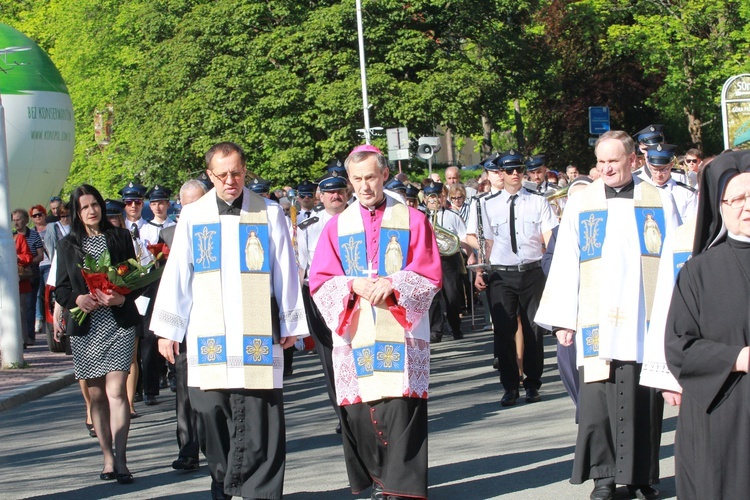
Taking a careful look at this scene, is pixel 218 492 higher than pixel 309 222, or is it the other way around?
pixel 309 222

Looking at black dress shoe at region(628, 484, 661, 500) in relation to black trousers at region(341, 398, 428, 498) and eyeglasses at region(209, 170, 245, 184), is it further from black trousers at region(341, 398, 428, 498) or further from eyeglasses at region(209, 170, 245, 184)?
eyeglasses at region(209, 170, 245, 184)

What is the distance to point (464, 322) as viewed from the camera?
67.2 feet

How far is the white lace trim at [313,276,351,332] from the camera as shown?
738 centimetres

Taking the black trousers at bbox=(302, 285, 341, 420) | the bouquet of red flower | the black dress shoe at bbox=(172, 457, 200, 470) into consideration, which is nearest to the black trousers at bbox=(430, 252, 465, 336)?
the black trousers at bbox=(302, 285, 341, 420)

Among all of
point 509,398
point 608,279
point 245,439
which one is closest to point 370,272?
point 245,439

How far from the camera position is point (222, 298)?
7.59 m

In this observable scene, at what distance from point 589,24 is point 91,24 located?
20567 mm

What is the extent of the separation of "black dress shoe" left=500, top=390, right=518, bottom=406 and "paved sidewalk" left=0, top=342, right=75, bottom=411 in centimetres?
539

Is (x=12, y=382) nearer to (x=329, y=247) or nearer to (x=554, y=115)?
(x=329, y=247)

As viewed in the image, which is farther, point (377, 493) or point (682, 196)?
point (682, 196)

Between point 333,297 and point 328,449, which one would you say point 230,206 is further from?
point 328,449

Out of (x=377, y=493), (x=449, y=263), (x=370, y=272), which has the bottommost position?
(x=377, y=493)

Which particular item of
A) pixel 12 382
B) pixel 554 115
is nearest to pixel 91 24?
pixel 554 115

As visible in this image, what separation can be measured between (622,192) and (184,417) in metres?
3.46
